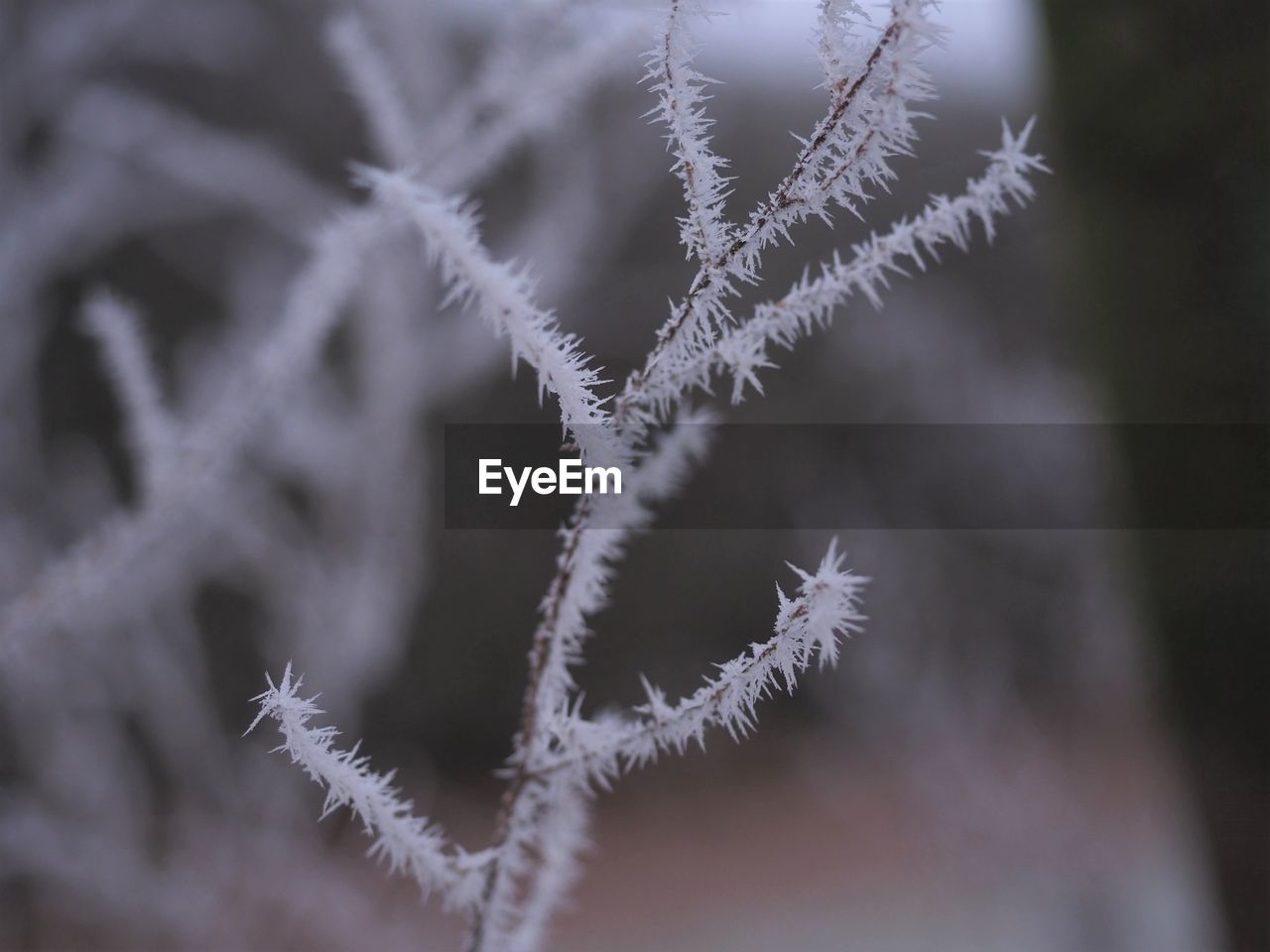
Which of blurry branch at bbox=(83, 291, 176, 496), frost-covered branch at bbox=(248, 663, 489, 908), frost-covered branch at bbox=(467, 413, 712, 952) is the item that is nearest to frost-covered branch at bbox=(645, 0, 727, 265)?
frost-covered branch at bbox=(467, 413, 712, 952)

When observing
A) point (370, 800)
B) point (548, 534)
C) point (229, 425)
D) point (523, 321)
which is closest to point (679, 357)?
point (523, 321)

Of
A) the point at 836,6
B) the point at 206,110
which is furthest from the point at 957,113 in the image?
the point at 836,6

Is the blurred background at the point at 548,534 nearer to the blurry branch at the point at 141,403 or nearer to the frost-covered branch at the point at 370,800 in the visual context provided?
the blurry branch at the point at 141,403

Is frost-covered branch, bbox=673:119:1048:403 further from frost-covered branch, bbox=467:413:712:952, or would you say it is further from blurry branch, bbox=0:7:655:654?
blurry branch, bbox=0:7:655:654

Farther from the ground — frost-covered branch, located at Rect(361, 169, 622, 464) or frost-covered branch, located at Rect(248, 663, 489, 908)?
frost-covered branch, located at Rect(361, 169, 622, 464)

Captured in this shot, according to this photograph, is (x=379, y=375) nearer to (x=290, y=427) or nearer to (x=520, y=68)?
(x=290, y=427)

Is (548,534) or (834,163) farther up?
(548,534)

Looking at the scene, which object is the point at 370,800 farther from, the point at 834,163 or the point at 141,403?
the point at 141,403
